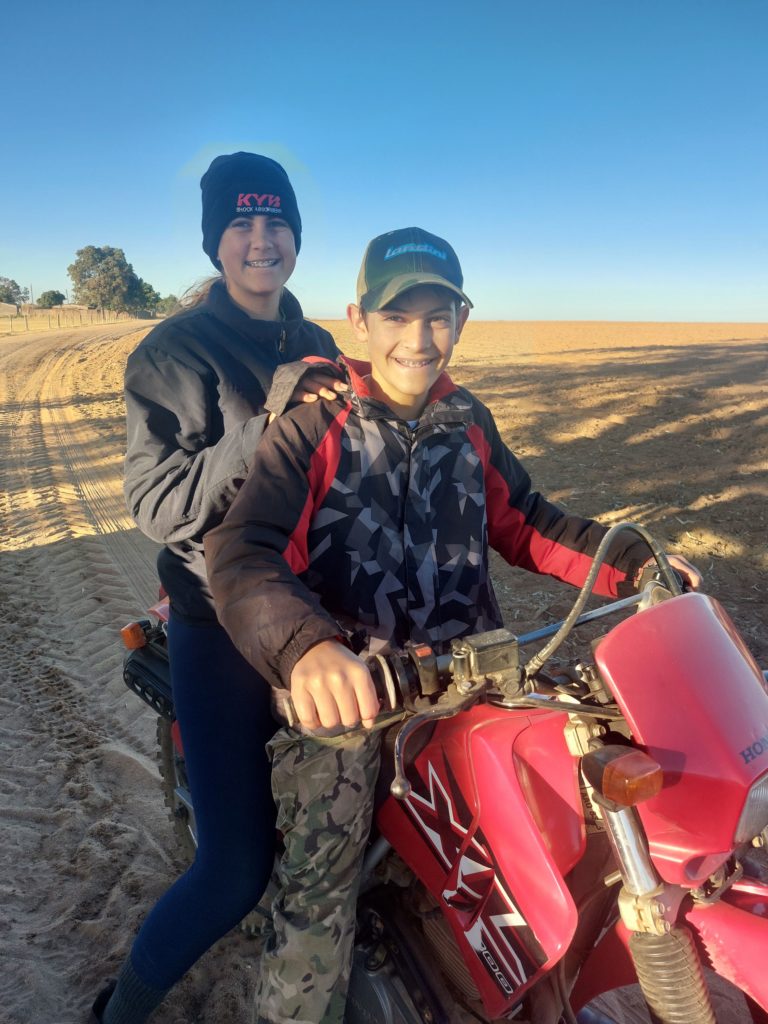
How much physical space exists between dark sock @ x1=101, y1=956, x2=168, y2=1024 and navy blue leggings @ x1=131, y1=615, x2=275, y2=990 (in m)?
0.03

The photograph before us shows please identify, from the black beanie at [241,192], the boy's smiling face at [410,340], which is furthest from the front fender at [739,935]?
the black beanie at [241,192]

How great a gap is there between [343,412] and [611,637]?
105 centimetres

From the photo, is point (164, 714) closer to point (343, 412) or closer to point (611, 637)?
point (343, 412)

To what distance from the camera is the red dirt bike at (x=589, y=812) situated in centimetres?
131

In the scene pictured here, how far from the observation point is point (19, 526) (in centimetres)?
732

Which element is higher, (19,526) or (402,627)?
(402,627)

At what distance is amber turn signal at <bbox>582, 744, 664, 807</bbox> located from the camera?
1.22m

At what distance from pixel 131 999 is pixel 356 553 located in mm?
1606

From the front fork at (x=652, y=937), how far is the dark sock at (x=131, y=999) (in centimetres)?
164

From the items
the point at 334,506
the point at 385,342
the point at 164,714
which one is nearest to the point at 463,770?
the point at 334,506

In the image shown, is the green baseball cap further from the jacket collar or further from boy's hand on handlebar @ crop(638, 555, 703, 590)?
boy's hand on handlebar @ crop(638, 555, 703, 590)

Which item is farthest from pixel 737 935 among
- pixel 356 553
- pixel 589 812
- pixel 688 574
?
pixel 356 553

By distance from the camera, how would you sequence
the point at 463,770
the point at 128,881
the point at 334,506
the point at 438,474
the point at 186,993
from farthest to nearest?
the point at 128,881
the point at 186,993
the point at 438,474
the point at 334,506
the point at 463,770

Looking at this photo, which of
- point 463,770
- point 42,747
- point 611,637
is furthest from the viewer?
point 42,747
